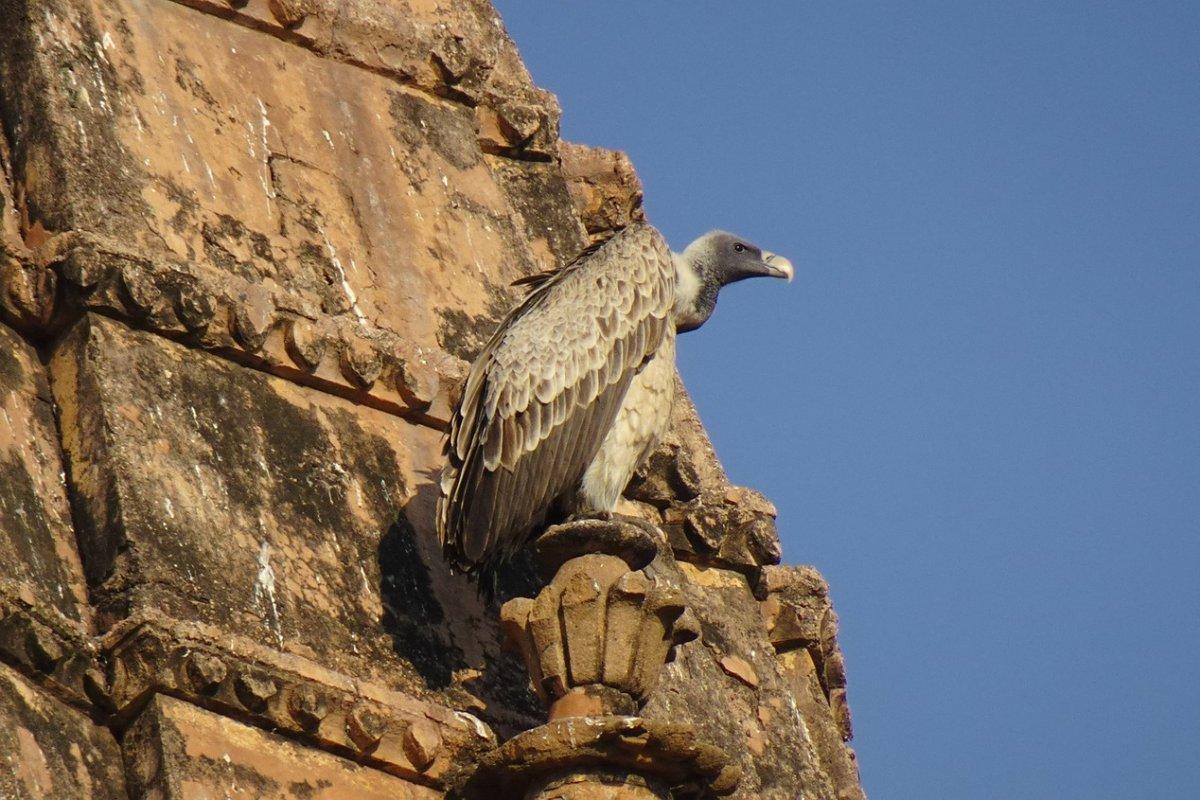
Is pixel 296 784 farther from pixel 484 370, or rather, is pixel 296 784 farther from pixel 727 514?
pixel 727 514

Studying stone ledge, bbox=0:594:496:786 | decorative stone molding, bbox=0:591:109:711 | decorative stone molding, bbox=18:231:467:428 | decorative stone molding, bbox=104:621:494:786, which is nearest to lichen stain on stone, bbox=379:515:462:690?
decorative stone molding, bbox=104:621:494:786

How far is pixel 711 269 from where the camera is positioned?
1352 centimetres

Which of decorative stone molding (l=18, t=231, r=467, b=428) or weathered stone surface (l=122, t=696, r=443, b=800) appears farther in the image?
decorative stone molding (l=18, t=231, r=467, b=428)

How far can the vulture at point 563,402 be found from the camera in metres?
10.9

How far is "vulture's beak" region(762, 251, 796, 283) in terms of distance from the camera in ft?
46.0

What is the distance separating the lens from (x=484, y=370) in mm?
11375

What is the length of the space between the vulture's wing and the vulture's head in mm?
690

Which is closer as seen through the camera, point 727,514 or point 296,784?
point 296,784

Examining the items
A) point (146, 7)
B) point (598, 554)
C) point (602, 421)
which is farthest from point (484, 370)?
point (146, 7)

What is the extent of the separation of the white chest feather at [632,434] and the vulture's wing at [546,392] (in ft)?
0.30

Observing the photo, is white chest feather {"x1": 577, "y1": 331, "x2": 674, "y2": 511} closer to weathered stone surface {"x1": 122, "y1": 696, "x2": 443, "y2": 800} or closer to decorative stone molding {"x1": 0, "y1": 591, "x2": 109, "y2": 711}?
weathered stone surface {"x1": 122, "y1": 696, "x2": 443, "y2": 800}

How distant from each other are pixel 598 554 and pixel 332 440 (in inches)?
52.4

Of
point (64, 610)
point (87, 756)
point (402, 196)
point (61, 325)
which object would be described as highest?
point (402, 196)

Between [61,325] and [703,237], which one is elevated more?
[703,237]
